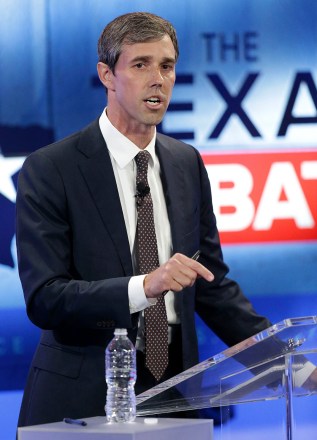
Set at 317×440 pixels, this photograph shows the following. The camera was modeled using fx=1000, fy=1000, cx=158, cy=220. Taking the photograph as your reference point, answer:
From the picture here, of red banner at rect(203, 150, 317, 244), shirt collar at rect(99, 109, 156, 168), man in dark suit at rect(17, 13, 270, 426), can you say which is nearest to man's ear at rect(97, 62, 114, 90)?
man in dark suit at rect(17, 13, 270, 426)

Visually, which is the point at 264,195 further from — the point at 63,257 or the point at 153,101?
the point at 63,257

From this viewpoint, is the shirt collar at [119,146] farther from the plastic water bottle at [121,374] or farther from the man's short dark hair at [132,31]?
the plastic water bottle at [121,374]

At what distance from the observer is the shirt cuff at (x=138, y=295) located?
2.61 meters

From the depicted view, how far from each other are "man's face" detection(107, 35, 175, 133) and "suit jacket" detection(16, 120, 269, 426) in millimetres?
116

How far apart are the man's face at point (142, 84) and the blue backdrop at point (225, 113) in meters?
1.40

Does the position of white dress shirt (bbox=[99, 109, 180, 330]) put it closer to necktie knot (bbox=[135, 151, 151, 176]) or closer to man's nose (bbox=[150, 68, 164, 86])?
necktie knot (bbox=[135, 151, 151, 176])

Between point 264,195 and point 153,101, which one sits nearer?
point 153,101

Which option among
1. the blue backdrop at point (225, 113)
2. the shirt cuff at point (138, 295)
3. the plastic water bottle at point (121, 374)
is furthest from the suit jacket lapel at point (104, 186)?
the blue backdrop at point (225, 113)

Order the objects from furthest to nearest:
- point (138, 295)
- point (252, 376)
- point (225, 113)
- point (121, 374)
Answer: point (225, 113), point (138, 295), point (121, 374), point (252, 376)

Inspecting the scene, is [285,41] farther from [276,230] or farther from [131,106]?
[131,106]

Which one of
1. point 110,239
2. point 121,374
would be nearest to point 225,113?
point 110,239

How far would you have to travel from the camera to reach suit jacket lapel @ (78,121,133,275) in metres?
2.86

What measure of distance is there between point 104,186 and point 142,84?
334 millimetres

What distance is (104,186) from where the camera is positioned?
115 inches
